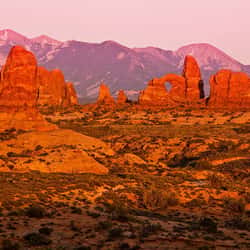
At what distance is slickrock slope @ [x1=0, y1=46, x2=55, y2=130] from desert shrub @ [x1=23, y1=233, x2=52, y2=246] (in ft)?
108

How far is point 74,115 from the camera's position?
341 ft

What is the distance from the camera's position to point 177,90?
390 feet

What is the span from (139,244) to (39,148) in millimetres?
29041

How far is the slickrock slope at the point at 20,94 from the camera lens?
52.2 metres

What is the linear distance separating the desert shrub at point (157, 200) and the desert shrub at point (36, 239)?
1202 centimetres

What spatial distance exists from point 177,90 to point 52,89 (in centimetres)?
3858

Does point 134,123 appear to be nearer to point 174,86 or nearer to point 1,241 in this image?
point 174,86

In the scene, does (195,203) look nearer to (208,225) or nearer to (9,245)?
(208,225)

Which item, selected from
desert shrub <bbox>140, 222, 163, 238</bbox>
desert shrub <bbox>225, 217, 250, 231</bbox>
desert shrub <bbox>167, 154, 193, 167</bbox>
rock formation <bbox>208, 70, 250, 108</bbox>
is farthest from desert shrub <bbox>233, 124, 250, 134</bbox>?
desert shrub <bbox>140, 222, 163, 238</bbox>

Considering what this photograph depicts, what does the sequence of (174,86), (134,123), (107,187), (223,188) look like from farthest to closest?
(174,86) < (134,123) < (223,188) < (107,187)

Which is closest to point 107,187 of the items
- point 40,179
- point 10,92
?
point 40,179

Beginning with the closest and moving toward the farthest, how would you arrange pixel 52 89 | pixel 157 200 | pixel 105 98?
pixel 157 200
pixel 105 98
pixel 52 89

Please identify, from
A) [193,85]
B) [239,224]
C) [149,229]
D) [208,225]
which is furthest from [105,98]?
[149,229]

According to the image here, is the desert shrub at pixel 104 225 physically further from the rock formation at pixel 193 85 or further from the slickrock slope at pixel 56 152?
the rock formation at pixel 193 85
